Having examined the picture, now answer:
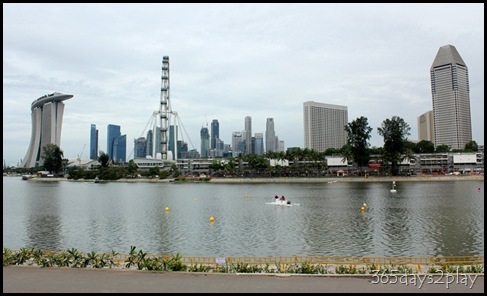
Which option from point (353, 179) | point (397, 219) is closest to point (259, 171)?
point (353, 179)

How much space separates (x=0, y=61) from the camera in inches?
486

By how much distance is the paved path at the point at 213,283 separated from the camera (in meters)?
14.2

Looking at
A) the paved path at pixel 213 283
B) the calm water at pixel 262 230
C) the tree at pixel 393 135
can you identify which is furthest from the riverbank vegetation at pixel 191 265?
the tree at pixel 393 135

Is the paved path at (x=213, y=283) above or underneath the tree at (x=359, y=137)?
underneath

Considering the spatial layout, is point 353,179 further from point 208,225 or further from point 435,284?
point 435,284

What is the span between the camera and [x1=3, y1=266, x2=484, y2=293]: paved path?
14.2m

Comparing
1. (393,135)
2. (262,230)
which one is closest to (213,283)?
(262,230)

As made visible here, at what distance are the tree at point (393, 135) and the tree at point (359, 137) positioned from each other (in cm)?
626

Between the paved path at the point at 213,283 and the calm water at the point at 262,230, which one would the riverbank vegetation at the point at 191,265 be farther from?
the calm water at the point at 262,230

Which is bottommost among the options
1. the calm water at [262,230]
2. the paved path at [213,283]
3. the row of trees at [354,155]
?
the calm water at [262,230]

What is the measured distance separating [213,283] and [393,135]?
455 ft

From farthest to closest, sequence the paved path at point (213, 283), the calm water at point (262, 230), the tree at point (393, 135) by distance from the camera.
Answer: the tree at point (393, 135), the calm water at point (262, 230), the paved path at point (213, 283)

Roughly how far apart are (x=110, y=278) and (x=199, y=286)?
382cm

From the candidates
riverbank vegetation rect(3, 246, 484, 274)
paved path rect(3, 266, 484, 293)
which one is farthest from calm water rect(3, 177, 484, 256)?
paved path rect(3, 266, 484, 293)
